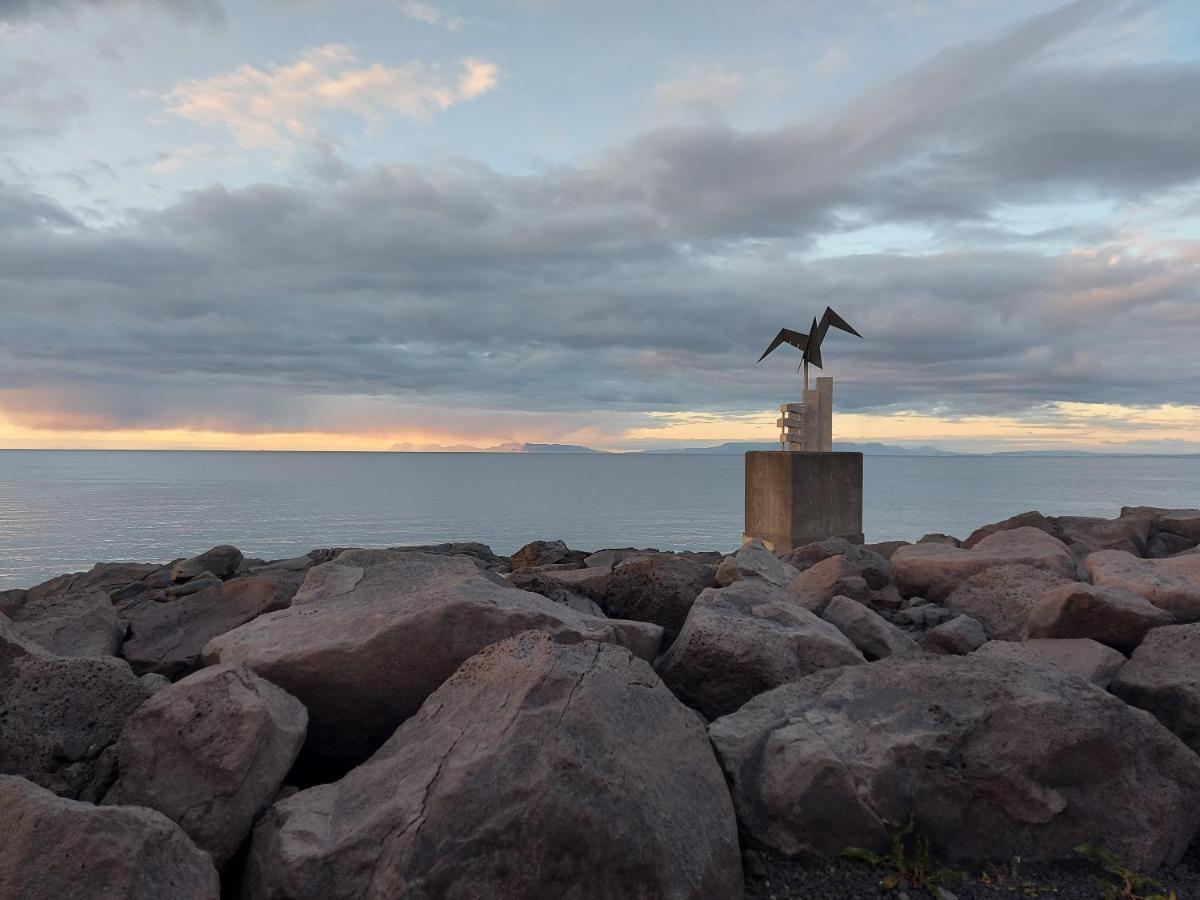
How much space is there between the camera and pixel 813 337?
19.5 meters

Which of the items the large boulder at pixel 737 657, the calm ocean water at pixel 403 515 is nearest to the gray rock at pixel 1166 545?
the large boulder at pixel 737 657

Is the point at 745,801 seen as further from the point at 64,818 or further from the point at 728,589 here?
the point at 64,818

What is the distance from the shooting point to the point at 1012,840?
3.87 metres

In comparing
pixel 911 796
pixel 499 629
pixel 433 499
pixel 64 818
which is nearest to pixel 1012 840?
pixel 911 796

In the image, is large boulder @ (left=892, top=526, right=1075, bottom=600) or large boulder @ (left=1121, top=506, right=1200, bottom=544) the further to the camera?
large boulder @ (left=1121, top=506, right=1200, bottom=544)

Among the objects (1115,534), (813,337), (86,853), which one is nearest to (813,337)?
(813,337)

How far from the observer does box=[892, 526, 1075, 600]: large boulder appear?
743 cm

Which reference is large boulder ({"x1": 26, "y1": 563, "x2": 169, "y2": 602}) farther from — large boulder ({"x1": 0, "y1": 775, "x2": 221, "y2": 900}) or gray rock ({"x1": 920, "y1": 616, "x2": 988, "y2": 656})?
large boulder ({"x1": 0, "y1": 775, "x2": 221, "y2": 900})

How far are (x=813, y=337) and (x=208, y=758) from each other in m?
17.5

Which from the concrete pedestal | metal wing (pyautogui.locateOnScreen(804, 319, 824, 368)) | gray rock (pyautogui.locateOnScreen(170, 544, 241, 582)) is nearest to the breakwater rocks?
gray rock (pyautogui.locateOnScreen(170, 544, 241, 582))

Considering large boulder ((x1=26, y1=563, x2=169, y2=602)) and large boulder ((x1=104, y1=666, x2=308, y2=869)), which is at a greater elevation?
large boulder ((x1=104, y1=666, x2=308, y2=869))

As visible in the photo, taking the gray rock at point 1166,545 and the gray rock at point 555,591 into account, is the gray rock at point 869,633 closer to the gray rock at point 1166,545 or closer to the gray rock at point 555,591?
the gray rock at point 555,591

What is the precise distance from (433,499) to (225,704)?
69985 millimetres

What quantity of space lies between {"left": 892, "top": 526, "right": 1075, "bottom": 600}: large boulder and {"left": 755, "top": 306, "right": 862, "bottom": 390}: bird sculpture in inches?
428
